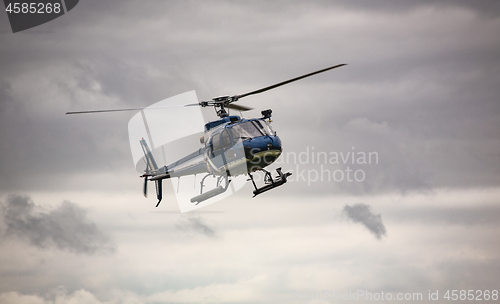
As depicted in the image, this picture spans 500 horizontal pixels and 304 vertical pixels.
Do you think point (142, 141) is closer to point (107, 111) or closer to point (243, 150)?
point (107, 111)

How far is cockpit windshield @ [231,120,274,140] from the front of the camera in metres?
37.5

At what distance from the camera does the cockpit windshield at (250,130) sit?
37500 mm

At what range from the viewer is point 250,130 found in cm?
3772

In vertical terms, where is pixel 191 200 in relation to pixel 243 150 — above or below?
below

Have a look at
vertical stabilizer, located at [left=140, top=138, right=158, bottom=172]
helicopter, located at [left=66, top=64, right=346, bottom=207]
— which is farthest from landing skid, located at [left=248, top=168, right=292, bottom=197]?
vertical stabilizer, located at [left=140, top=138, right=158, bottom=172]

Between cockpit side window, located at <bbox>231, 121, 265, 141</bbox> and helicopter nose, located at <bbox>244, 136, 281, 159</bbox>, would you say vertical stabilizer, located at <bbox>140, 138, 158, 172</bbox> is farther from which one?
helicopter nose, located at <bbox>244, 136, 281, 159</bbox>

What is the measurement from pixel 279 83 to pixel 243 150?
5.87 meters

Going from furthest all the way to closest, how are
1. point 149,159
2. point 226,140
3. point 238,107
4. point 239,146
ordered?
point 149,159
point 238,107
point 226,140
point 239,146

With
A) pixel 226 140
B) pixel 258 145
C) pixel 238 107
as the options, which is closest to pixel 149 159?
pixel 238 107

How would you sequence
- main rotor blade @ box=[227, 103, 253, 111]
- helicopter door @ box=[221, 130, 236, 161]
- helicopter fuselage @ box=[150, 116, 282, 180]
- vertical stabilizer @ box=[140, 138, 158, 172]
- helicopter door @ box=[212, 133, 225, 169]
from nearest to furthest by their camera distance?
helicopter fuselage @ box=[150, 116, 282, 180]
helicopter door @ box=[221, 130, 236, 161]
helicopter door @ box=[212, 133, 225, 169]
main rotor blade @ box=[227, 103, 253, 111]
vertical stabilizer @ box=[140, 138, 158, 172]

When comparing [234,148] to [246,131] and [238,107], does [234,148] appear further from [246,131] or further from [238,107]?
[238,107]

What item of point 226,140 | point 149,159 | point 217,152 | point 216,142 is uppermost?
point 226,140

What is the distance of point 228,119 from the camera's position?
40.1m

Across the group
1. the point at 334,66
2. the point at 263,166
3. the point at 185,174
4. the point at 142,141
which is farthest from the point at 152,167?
the point at 334,66
